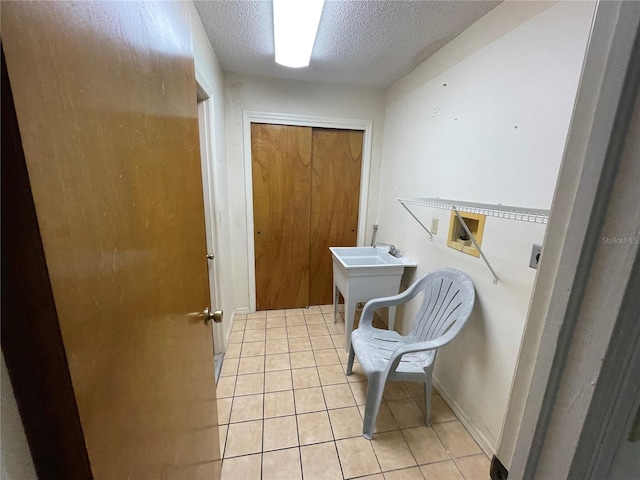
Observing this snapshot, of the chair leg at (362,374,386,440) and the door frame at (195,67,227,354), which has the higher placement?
the door frame at (195,67,227,354)

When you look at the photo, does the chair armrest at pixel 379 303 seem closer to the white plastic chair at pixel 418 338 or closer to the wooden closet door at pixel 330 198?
the white plastic chair at pixel 418 338

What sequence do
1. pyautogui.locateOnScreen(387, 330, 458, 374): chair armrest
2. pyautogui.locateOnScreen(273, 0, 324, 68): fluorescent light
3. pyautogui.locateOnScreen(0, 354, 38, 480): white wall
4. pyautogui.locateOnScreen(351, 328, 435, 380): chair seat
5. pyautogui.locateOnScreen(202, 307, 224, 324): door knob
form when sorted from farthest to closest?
pyautogui.locateOnScreen(351, 328, 435, 380): chair seat < pyautogui.locateOnScreen(387, 330, 458, 374): chair armrest < pyautogui.locateOnScreen(273, 0, 324, 68): fluorescent light < pyautogui.locateOnScreen(202, 307, 224, 324): door knob < pyautogui.locateOnScreen(0, 354, 38, 480): white wall

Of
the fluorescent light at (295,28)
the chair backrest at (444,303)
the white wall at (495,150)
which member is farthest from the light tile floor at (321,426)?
the fluorescent light at (295,28)

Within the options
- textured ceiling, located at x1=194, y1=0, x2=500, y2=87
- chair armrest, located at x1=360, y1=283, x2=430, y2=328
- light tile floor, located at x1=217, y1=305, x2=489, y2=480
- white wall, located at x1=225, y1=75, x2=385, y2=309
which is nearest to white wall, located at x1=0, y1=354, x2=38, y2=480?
light tile floor, located at x1=217, y1=305, x2=489, y2=480

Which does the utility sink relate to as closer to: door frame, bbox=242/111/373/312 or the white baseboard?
the white baseboard

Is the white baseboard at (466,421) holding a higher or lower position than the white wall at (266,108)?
lower

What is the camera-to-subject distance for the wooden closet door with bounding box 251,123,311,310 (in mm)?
2553

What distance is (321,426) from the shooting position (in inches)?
61.3

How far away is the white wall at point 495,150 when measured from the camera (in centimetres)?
111

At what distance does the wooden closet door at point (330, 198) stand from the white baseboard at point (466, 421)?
1.49 metres

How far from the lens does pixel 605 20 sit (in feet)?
1.07

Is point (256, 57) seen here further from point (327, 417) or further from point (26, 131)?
point (327, 417)

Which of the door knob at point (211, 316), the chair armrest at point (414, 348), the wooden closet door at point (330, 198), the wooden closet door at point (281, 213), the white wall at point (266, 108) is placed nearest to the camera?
the door knob at point (211, 316)

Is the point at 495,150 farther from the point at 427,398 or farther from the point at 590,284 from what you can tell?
the point at 427,398
